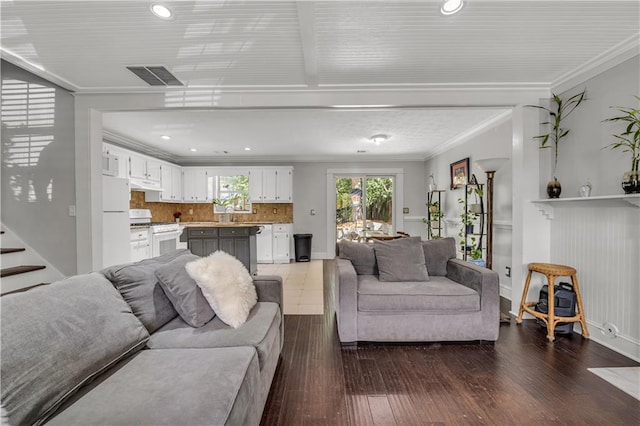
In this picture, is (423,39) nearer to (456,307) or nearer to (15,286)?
(456,307)

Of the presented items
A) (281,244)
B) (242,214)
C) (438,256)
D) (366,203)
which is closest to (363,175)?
(366,203)

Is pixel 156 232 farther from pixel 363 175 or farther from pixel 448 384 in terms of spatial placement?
pixel 448 384

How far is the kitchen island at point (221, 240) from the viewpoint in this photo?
448cm

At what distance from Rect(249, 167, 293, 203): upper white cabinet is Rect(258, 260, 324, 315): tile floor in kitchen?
1568 millimetres

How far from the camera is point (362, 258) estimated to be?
9.85ft

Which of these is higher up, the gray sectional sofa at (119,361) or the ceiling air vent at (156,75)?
the ceiling air vent at (156,75)

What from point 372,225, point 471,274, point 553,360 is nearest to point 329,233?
point 372,225

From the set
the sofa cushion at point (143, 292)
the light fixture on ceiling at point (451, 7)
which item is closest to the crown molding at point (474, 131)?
the light fixture on ceiling at point (451, 7)

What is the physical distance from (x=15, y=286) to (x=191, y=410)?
2914mm

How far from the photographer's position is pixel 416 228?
22.2 feet

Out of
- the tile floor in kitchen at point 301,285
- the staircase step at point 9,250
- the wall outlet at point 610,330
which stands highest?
the staircase step at point 9,250

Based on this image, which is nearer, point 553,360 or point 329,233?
point 553,360

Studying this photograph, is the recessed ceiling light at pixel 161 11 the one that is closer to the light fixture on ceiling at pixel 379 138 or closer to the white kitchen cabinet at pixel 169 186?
the light fixture on ceiling at pixel 379 138

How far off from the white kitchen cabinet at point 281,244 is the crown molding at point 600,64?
5.03 m
